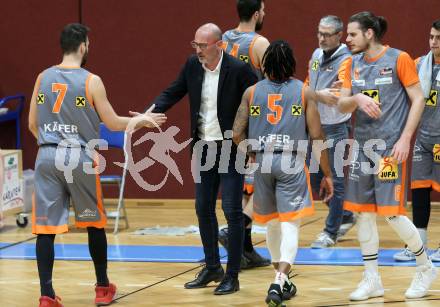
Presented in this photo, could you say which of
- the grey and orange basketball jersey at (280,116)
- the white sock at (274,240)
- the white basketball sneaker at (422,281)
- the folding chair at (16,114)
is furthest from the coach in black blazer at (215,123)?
the folding chair at (16,114)

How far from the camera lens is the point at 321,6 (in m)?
10.5

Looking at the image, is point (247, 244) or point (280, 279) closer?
point (280, 279)

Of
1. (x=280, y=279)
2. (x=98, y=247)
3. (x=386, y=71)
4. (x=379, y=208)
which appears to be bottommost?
(x=280, y=279)

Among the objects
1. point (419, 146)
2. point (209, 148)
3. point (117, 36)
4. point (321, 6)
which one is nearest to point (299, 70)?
point (321, 6)

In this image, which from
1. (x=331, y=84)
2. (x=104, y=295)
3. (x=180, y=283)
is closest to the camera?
(x=104, y=295)

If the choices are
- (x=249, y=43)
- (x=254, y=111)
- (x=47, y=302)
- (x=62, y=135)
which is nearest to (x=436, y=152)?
(x=249, y=43)

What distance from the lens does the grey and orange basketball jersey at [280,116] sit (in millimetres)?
6125

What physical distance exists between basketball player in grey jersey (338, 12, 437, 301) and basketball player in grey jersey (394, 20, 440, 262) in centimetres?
141

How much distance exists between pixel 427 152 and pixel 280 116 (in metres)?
2.06

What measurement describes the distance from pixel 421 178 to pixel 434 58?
98cm

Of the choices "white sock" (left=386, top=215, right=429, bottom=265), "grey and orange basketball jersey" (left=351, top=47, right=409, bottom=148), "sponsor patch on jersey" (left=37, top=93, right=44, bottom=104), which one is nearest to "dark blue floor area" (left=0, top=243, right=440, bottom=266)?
"white sock" (left=386, top=215, right=429, bottom=265)

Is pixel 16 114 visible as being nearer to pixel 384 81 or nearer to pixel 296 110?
pixel 296 110

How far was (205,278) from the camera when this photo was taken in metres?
6.79

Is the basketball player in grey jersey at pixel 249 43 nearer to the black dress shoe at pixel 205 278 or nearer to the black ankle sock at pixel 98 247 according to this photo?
the black dress shoe at pixel 205 278
